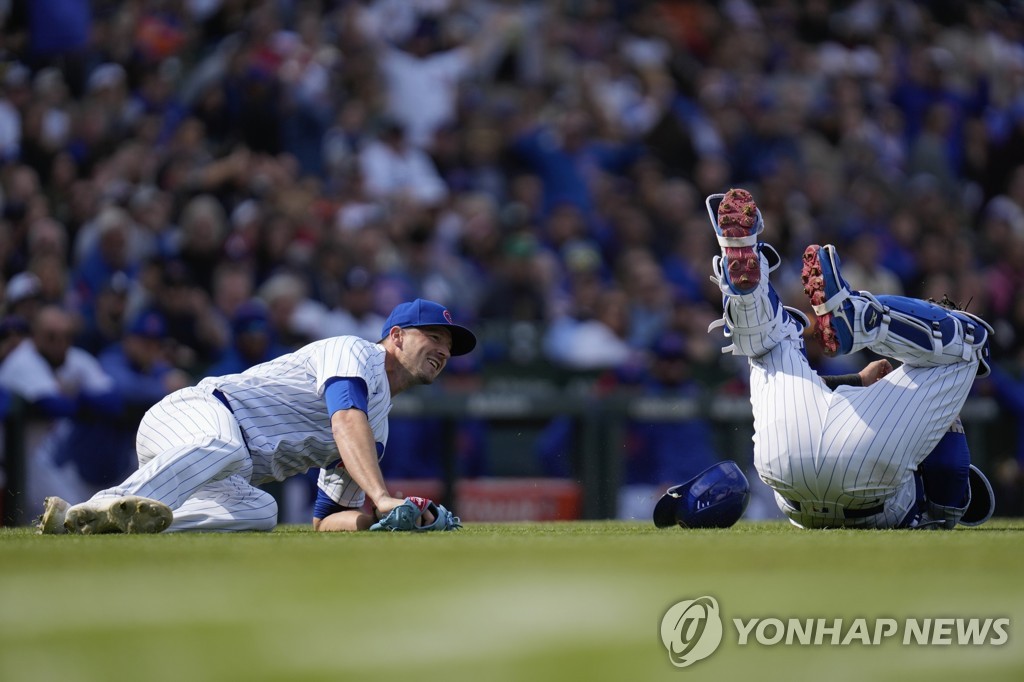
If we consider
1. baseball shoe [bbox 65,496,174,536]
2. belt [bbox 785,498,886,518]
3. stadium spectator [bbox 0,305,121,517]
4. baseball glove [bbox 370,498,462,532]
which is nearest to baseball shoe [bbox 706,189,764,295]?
belt [bbox 785,498,886,518]

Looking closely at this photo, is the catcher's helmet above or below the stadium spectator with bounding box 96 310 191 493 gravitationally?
above

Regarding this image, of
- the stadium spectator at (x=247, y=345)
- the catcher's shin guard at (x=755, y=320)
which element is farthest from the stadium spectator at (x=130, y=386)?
the catcher's shin guard at (x=755, y=320)

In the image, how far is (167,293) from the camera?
958 cm

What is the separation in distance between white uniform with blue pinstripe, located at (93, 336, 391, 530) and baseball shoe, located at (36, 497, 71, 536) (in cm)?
41

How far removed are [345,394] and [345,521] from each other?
78 centimetres

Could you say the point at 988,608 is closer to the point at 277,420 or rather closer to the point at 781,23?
the point at 277,420

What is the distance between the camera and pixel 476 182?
12.6 m

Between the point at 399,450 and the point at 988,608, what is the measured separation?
6.63 metres

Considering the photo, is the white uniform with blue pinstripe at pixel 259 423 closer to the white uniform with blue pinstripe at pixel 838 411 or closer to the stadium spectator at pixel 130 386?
the white uniform with blue pinstripe at pixel 838 411

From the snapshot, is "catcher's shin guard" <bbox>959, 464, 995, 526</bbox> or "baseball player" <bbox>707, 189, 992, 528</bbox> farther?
"catcher's shin guard" <bbox>959, 464, 995, 526</bbox>

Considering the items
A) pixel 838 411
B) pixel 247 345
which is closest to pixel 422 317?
pixel 838 411

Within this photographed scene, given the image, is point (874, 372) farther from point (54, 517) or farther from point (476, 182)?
point (476, 182)

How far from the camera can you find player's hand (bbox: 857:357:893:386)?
19.2 feet

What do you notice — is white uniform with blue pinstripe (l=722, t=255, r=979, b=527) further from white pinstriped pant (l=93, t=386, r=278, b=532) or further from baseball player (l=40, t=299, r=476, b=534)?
white pinstriped pant (l=93, t=386, r=278, b=532)
